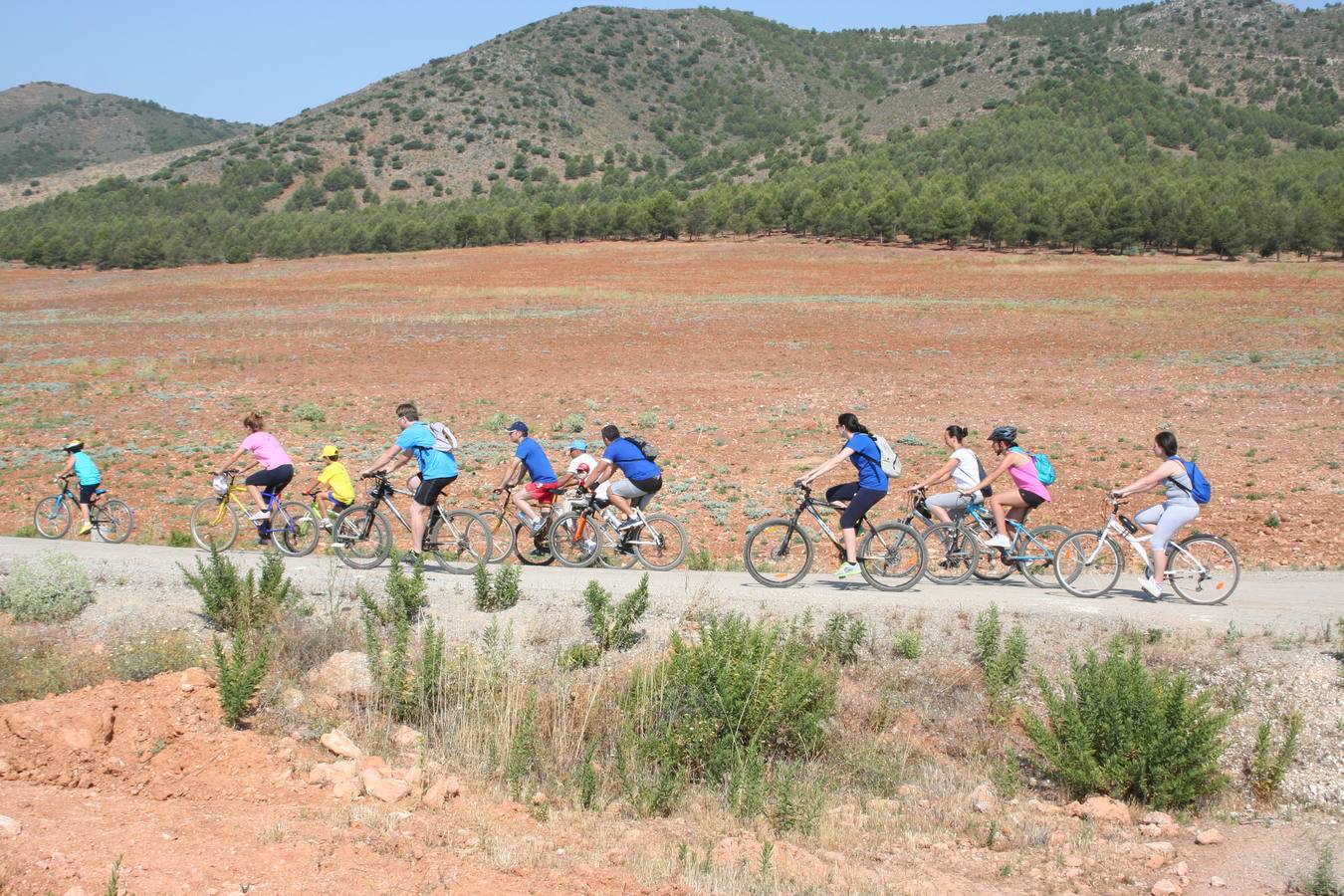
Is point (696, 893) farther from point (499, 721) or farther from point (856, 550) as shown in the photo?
point (856, 550)

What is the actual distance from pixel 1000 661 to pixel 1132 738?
4.28ft

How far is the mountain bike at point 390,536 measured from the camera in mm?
11852

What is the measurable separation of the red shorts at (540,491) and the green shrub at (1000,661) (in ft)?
17.7

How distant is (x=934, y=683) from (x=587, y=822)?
348cm

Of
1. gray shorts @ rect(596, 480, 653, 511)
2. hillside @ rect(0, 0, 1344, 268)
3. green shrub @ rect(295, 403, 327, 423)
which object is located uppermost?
hillside @ rect(0, 0, 1344, 268)

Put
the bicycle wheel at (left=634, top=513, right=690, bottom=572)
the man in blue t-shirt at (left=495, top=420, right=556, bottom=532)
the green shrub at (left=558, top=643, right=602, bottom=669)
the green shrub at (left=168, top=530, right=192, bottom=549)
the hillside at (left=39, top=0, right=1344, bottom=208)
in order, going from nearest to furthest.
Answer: the green shrub at (left=558, top=643, right=602, bottom=669) < the bicycle wheel at (left=634, top=513, right=690, bottom=572) < the man in blue t-shirt at (left=495, top=420, right=556, bottom=532) < the green shrub at (left=168, top=530, right=192, bottom=549) < the hillside at (left=39, top=0, right=1344, bottom=208)

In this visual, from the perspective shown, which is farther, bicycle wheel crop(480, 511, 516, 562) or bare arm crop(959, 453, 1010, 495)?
bicycle wheel crop(480, 511, 516, 562)

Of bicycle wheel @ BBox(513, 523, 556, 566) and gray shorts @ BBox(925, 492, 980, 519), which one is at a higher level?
gray shorts @ BBox(925, 492, 980, 519)

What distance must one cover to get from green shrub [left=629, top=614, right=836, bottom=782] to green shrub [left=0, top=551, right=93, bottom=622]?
5.82 m

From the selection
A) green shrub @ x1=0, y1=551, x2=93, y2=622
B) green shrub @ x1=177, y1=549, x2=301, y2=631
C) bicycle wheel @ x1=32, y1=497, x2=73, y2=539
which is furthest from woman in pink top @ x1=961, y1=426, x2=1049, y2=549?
bicycle wheel @ x1=32, y1=497, x2=73, y2=539

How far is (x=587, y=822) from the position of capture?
276 inches

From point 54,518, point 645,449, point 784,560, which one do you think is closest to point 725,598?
point 784,560

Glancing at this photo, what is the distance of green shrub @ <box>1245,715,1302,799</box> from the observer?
7465 mm

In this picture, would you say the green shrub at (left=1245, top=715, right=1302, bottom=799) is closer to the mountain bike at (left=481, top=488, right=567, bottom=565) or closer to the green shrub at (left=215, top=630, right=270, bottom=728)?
the mountain bike at (left=481, top=488, right=567, bottom=565)
